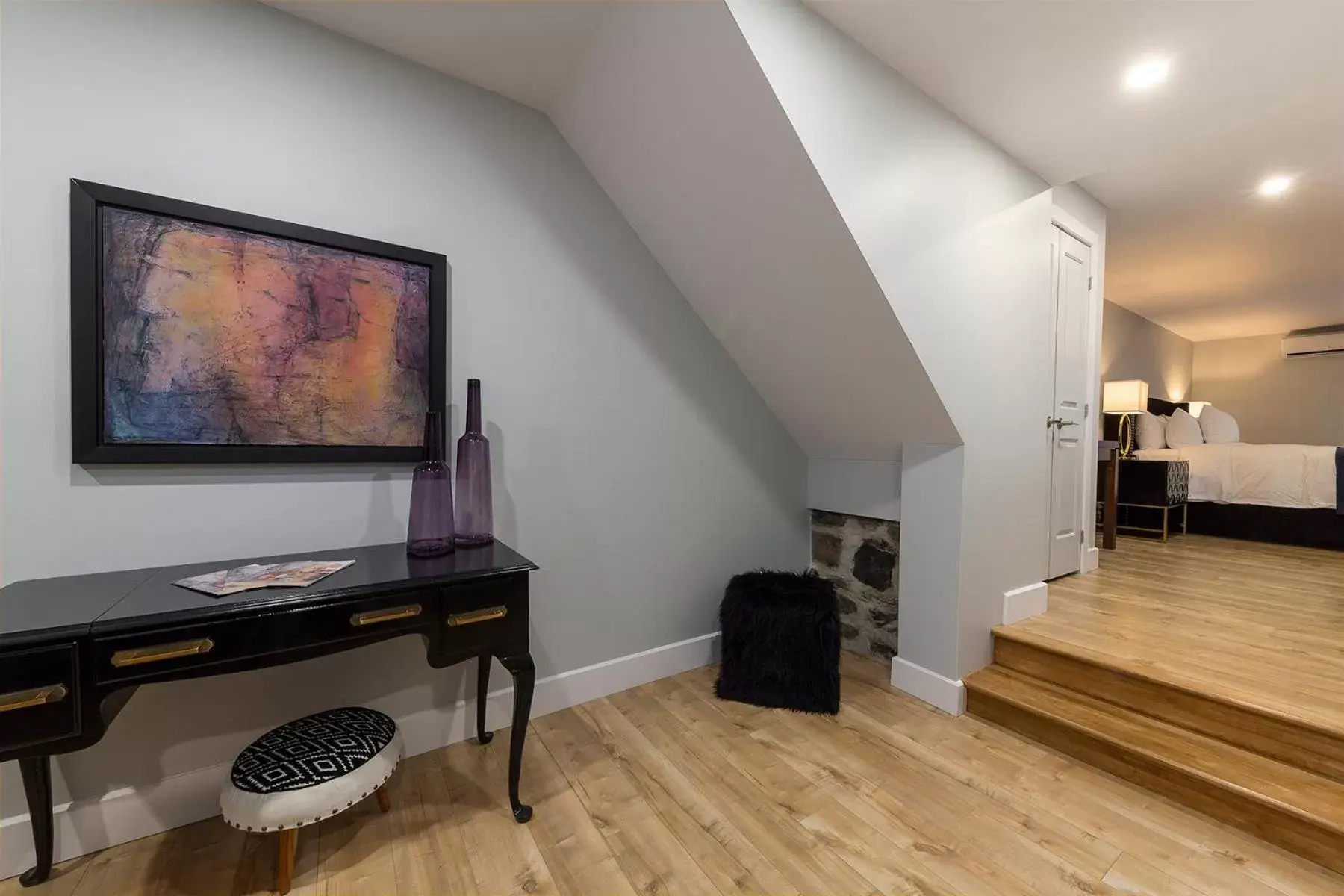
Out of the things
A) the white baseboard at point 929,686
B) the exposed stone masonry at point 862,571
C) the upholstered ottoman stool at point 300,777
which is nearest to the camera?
the upholstered ottoman stool at point 300,777

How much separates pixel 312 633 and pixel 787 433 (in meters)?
2.28

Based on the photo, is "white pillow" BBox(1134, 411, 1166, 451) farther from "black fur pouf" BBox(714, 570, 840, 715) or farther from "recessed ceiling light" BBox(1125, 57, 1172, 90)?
"black fur pouf" BBox(714, 570, 840, 715)

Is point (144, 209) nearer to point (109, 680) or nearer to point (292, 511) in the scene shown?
point (292, 511)

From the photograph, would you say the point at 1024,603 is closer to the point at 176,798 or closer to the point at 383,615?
the point at 383,615

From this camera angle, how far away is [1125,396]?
490 centimetres

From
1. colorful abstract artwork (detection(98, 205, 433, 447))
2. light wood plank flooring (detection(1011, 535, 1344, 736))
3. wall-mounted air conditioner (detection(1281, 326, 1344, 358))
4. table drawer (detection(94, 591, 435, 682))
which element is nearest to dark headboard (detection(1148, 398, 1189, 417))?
wall-mounted air conditioner (detection(1281, 326, 1344, 358))

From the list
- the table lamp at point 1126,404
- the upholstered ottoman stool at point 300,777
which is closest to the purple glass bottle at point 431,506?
the upholstered ottoman stool at point 300,777

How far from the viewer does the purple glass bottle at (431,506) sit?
1.62m

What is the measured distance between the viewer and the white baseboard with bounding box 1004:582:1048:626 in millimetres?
2383

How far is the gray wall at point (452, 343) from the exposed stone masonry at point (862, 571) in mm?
479

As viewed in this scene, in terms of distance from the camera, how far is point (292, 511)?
1646 millimetres

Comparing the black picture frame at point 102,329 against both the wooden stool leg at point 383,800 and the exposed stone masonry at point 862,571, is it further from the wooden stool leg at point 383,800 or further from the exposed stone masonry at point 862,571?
the exposed stone masonry at point 862,571

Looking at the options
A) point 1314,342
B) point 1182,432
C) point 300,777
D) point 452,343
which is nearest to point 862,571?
point 452,343

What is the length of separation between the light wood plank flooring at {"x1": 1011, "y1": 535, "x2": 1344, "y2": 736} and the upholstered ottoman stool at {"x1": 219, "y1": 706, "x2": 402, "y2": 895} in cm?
248
